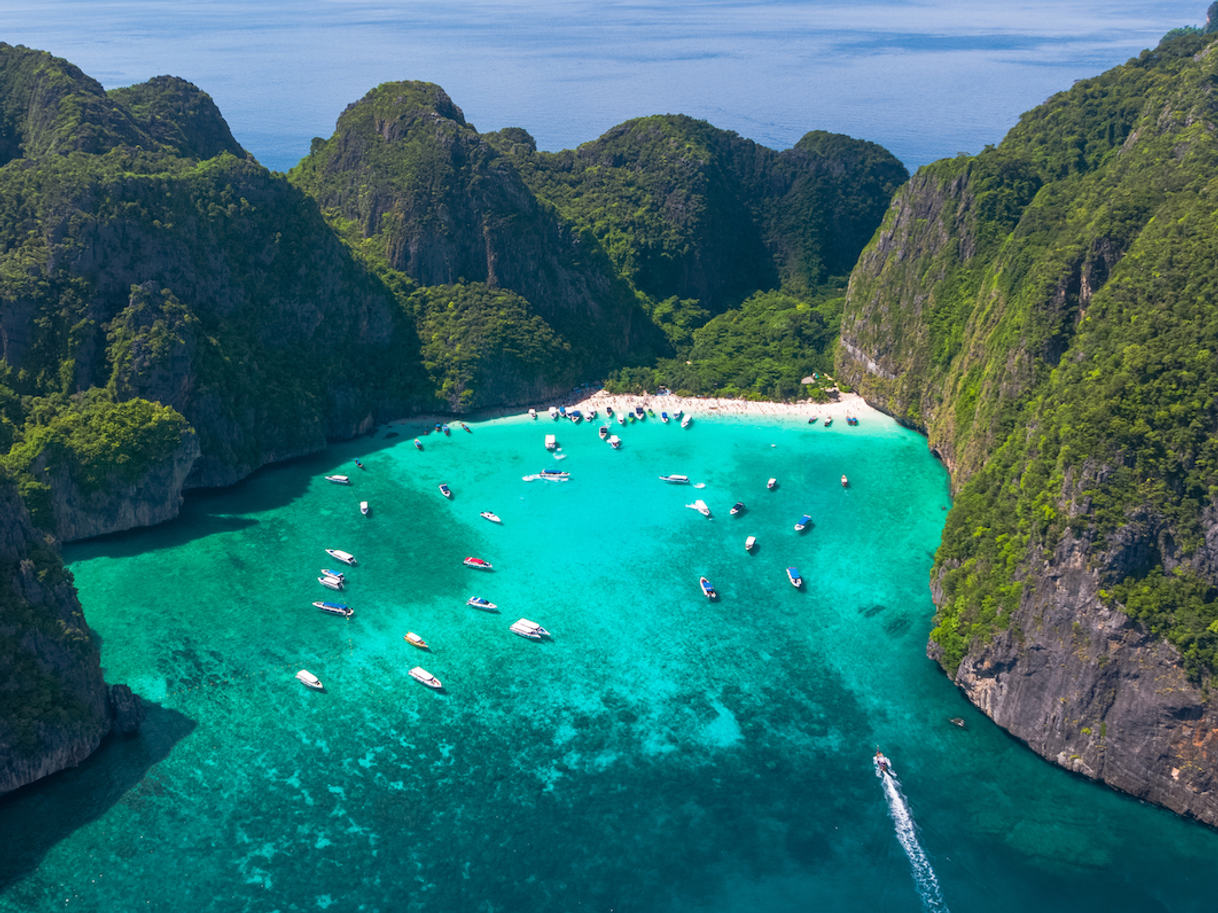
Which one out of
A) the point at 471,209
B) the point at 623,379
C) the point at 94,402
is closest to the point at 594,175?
the point at 471,209

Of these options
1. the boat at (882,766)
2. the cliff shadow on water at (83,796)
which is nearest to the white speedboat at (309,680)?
the cliff shadow on water at (83,796)

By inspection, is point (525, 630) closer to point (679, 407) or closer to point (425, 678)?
point (425, 678)

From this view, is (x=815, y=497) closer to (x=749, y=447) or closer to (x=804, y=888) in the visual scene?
(x=749, y=447)

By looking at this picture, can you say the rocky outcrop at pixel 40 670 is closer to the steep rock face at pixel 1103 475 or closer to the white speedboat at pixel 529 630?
the white speedboat at pixel 529 630

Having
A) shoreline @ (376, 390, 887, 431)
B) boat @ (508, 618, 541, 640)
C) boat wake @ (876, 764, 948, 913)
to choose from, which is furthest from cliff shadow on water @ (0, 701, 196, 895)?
shoreline @ (376, 390, 887, 431)

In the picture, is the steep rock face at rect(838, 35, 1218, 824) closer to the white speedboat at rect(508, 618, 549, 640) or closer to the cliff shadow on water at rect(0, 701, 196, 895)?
the white speedboat at rect(508, 618, 549, 640)

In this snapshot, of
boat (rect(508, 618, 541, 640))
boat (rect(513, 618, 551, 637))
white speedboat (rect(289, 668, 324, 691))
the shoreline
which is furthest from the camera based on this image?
the shoreline
